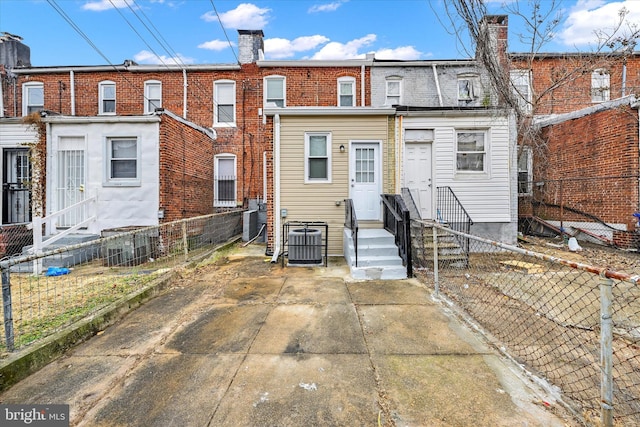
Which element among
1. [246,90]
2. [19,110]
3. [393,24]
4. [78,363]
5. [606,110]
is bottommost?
[78,363]

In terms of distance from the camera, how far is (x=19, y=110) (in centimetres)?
1316

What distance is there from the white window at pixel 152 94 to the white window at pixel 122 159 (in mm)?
5711

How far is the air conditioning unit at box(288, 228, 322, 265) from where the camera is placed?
6.75 m

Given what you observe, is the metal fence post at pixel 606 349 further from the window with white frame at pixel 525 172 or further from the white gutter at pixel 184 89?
the white gutter at pixel 184 89

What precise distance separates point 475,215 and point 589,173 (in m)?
4.42

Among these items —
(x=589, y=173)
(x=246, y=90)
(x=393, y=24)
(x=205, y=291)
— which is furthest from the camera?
(x=246, y=90)

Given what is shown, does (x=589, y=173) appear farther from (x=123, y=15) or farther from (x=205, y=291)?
(x=123, y=15)

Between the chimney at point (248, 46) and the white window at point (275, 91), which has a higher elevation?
the chimney at point (248, 46)

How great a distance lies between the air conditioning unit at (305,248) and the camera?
22.2ft

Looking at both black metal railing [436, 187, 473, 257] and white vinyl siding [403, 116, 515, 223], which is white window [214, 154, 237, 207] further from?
black metal railing [436, 187, 473, 257]

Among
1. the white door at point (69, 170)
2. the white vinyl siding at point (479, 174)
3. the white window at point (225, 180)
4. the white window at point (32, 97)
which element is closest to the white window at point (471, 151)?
the white vinyl siding at point (479, 174)

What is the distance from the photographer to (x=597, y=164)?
9023mm

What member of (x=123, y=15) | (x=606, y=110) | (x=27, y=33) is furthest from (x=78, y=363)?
(x=27, y=33)

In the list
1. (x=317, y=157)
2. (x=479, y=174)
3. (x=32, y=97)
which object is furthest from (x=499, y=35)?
(x=32, y=97)
